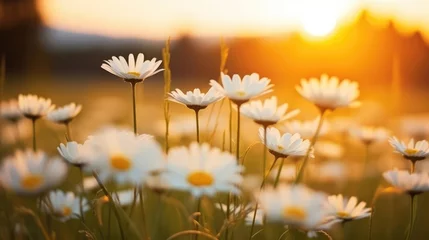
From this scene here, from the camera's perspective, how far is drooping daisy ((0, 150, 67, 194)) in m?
0.77

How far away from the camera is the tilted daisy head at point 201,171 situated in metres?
0.74

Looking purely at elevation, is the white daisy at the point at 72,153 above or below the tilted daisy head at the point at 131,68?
below

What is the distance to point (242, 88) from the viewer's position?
1019 mm

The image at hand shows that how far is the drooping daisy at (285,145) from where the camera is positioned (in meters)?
1.01

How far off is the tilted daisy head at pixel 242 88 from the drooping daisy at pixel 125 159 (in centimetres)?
30

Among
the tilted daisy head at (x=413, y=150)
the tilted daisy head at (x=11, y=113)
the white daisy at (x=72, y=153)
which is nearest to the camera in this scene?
the white daisy at (x=72, y=153)

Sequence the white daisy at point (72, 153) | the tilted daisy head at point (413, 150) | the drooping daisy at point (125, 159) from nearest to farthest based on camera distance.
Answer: the drooping daisy at point (125, 159)
the white daisy at point (72, 153)
the tilted daisy head at point (413, 150)

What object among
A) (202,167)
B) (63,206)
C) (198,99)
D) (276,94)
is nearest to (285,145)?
(198,99)

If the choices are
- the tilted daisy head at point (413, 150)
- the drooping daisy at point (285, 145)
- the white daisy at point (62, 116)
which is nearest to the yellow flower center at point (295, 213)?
the drooping daisy at point (285, 145)

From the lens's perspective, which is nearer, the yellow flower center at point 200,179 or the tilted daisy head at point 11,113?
the yellow flower center at point 200,179

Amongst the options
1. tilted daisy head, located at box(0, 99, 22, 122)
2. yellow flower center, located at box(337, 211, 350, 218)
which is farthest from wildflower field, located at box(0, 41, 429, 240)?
tilted daisy head, located at box(0, 99, 22, 122)

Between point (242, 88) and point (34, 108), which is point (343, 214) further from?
point (34, 108)

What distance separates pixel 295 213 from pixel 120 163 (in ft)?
0.79

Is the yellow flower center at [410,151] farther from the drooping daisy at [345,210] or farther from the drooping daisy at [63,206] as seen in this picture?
the drooping daisy at [63,206]
